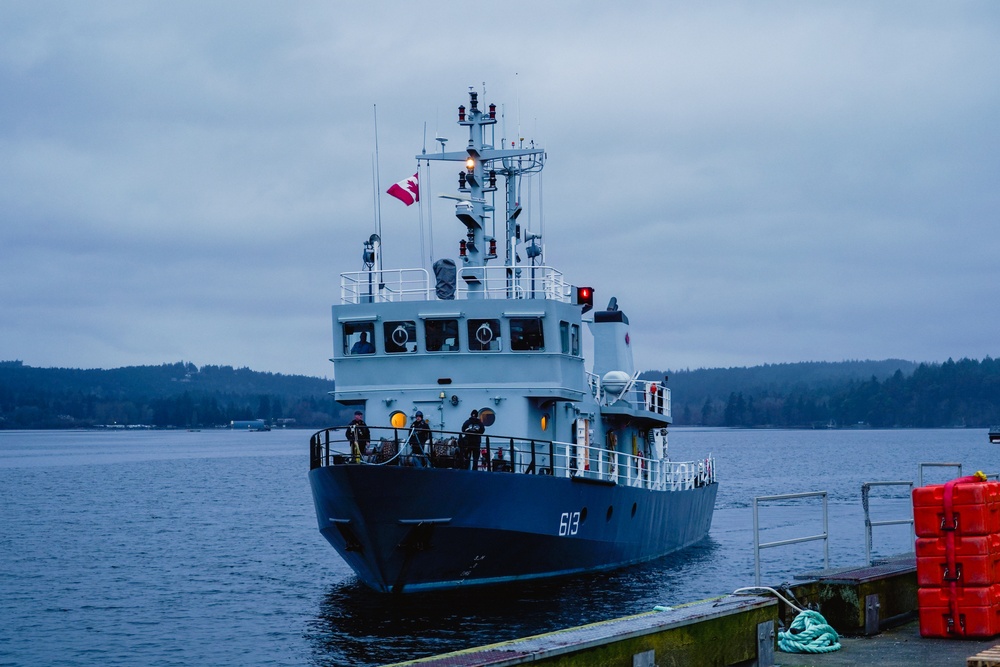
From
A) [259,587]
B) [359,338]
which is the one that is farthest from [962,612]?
[259,587]

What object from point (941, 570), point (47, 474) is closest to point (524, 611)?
point (941, 570)

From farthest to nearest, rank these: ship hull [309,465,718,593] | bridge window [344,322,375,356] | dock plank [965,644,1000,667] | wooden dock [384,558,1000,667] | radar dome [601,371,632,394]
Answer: radar dome [601,371,632,394]
bridge window [344,322,375,356]
ship hull [309,465,718,593]
dock plank [965,644,1000,667]
wooden dock [384,558,1000,667]

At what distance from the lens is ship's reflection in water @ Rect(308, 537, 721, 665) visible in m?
20.3

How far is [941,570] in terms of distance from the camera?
11742 millimetres

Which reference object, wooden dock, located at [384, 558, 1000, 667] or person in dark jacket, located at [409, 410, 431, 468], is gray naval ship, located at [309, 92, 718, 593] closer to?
person in dark jacket, located at [409, 410, 431, 468]

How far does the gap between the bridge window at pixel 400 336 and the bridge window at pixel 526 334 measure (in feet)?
7.16

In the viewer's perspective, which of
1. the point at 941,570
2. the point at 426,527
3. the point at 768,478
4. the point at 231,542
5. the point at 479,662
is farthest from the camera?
the point at 768,478

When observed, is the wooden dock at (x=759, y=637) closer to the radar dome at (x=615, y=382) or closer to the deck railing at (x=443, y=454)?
the deck railing at (x=443, y=454)

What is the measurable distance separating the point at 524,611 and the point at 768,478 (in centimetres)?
5831

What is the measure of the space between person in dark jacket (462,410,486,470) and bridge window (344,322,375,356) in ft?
12.9

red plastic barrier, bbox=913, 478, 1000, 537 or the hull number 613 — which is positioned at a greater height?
red plastic barrier, bbox=913, 478, 1000, 537

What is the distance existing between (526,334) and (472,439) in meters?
3.91

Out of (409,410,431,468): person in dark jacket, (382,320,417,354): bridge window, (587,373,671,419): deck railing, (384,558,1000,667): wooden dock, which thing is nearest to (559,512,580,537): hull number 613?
(409,410,431,468): person in dark jacket

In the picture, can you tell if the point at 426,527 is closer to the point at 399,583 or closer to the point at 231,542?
the point at 399,583
